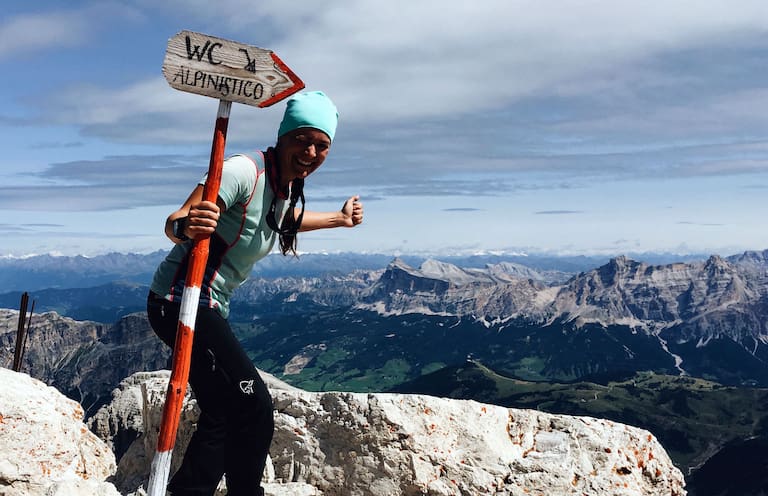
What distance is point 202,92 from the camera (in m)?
7.08

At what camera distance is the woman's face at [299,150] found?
7.48m

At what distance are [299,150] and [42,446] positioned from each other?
7895 millimetres

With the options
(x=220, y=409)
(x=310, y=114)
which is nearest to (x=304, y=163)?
(x=310, y=114)

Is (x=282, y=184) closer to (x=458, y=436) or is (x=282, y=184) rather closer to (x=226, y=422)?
(x=226, y=422)

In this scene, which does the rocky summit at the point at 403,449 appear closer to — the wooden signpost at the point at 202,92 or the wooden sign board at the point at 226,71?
the wooden signpost at the point at 202,92

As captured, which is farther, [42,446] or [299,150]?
[42,446]

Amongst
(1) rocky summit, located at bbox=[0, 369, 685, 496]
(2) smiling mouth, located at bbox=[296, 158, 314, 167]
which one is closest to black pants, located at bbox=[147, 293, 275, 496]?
(2) smiling mouth, located at bbox=[296, 158, 314, 167]

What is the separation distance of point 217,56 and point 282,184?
5.83 ft

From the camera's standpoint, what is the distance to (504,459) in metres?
10.4

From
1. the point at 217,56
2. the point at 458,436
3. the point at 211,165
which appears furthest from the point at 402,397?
the point at 217,56

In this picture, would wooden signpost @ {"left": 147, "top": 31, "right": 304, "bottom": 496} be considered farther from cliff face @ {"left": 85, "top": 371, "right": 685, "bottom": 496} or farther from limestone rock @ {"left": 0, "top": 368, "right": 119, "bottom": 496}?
Result: cliff face @ {"left": 85, "top": 371, "right": 685, "bottom": 496}

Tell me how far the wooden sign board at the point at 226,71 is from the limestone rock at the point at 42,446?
6.26 m

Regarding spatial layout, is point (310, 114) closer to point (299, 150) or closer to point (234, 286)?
point (299, 150)

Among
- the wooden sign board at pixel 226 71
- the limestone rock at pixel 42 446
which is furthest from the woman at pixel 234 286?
the limestone rock at pixel 42 446
